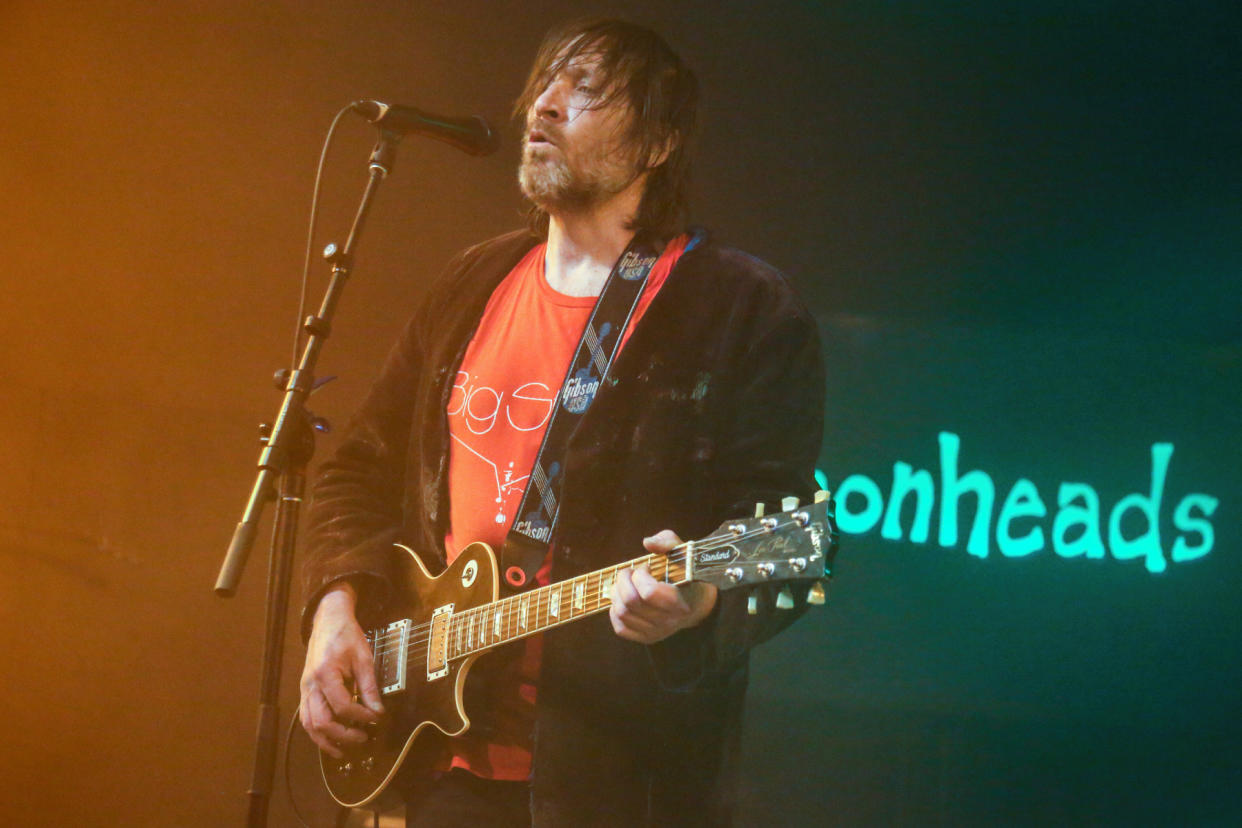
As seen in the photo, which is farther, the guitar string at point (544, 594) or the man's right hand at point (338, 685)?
the man's right hand at point (338, 685)

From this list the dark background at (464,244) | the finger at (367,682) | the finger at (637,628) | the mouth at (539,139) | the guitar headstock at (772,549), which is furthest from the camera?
the dark background at (464,244)

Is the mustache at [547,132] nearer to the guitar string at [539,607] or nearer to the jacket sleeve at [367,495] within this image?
the jacket sleeve at [367,495]

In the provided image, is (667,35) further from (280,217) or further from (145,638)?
(145,638)

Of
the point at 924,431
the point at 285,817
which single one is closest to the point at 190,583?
the point at 285,817

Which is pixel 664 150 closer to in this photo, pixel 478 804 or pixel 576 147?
pixel 576 147

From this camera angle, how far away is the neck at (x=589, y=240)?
5.84 ft

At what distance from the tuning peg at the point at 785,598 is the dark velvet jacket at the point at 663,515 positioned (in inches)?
1.5

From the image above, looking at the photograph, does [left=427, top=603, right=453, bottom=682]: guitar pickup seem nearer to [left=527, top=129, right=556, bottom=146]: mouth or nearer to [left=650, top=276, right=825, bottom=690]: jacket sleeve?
[left=650, top=276, right=825, bottom=690]: jacket sleeve

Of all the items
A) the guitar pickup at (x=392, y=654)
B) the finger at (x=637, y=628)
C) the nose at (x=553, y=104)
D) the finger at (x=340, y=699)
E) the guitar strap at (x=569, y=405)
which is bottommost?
the finger at (x=340, y=699)

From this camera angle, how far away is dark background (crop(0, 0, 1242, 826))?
10.1 feet

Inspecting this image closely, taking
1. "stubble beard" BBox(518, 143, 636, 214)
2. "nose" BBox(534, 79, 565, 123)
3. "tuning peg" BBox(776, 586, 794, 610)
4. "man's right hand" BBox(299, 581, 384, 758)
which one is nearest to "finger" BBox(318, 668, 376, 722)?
"man's right hand" BBox(299, 581, 384, 758)

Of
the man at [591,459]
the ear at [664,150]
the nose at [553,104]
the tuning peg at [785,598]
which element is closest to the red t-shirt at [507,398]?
the man at [591,459]

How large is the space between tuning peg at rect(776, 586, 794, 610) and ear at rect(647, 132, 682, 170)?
1.01 m

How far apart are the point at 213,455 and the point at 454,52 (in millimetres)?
1664
